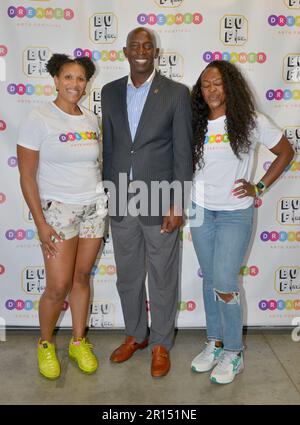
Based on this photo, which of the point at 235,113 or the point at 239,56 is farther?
the point at 239,56

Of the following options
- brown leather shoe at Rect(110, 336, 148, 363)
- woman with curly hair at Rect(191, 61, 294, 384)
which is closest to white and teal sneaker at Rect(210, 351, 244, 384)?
woman with curly hair at Rect(191, 61, 294, 384)

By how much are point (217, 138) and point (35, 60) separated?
128 centimetres

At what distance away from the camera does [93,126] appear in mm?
2443

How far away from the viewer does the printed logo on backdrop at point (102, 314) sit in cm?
316

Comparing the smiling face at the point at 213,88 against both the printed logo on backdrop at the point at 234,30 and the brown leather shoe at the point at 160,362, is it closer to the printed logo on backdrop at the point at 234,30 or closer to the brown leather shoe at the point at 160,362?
the printed logo on backdrop at the point at 234,30

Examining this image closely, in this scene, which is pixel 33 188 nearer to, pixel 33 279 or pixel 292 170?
→ pixel 33 279

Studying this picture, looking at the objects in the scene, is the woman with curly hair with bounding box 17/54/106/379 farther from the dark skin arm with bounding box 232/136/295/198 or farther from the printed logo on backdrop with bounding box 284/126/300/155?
the printed logo on backdrop with bounding box 284/126/300/155

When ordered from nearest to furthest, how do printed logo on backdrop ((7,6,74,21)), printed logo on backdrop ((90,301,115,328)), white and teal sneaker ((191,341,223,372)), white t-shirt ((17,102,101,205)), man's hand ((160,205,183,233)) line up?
white t-shirt ((17,102,101,205))
man's hand ((160,205,183,233))
white and teal sneaker ((191,341,223,372))
printed logo on backdrop ((7,6,74,21))
printed logo on backdrop ((90,301,115,328))

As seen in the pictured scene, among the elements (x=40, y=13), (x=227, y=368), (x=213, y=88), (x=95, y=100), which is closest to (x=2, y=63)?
(x=40, y=13)

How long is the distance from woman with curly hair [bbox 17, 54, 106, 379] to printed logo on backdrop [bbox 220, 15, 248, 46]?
0.96 metres

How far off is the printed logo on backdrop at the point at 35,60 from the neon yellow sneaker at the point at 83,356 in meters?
1.63

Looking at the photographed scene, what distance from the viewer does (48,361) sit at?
2.52 m

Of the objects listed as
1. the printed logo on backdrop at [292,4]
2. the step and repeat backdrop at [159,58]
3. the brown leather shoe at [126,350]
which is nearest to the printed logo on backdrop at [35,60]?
the step and repeat backdrop at [159,58]

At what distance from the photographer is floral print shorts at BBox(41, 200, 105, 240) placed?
Answer: 2354mm
